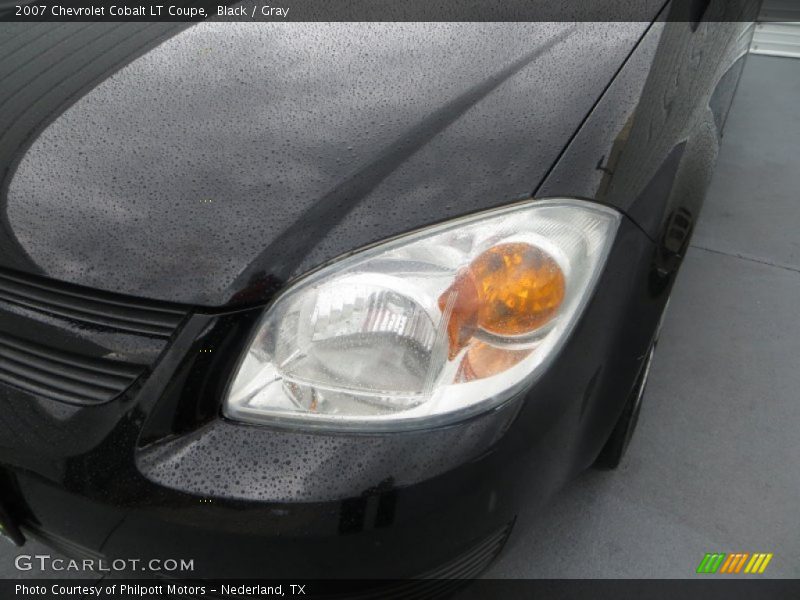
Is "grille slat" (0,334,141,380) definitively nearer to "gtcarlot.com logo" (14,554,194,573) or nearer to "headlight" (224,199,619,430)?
"headlight" (224,199,619,430)

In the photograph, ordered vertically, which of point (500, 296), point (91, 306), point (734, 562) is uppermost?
point (500, 296)

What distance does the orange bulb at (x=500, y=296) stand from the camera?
975 millimetres

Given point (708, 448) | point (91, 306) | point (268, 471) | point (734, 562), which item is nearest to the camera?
point (268, 471)

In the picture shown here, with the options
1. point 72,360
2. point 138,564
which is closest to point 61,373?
point 72,360

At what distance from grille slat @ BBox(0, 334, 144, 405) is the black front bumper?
2 cm

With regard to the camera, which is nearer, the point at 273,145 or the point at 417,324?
the point at 417,324

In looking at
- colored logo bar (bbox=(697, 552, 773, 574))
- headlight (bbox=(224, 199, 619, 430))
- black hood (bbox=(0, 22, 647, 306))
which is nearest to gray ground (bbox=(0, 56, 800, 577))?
colored logo bar (bbox=(697, 552, 773, 574))

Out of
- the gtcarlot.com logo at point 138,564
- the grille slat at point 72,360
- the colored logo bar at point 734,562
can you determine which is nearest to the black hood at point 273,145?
the grille slat at point 72,360

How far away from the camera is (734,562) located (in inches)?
59.9

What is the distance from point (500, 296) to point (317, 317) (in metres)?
0.27

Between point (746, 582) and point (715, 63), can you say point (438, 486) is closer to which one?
point (746, 582)

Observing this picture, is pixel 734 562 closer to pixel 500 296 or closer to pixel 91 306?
pixel 500 296

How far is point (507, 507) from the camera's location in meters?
1.03

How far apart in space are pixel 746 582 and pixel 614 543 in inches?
11.2
